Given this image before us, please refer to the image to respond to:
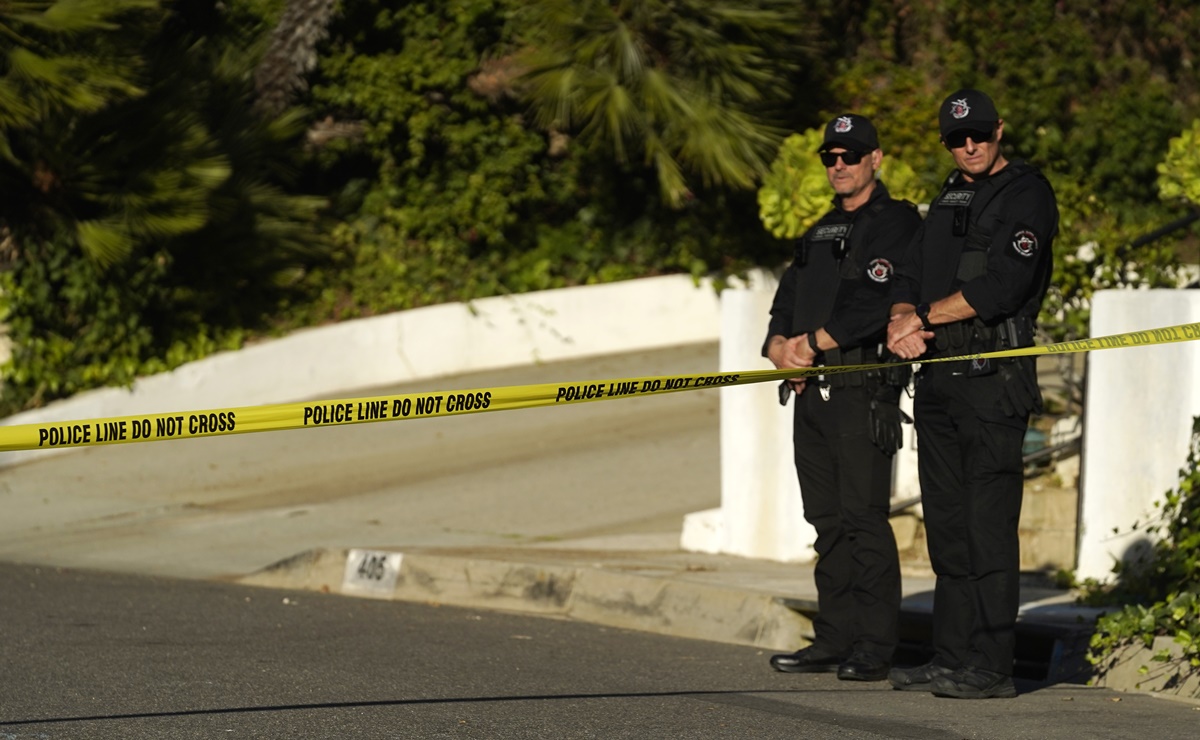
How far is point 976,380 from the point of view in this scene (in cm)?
527

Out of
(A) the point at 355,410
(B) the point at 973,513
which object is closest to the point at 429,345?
(B) the point at 973,513

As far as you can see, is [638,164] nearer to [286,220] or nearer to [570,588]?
[286,220]

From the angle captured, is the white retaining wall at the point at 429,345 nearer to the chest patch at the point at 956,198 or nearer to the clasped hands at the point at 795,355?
the clasped hands at the point at 795,355

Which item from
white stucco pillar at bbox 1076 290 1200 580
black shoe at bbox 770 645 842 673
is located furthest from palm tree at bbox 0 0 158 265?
black shoe at bbox 770 645 842 673

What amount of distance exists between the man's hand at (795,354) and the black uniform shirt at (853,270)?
0.05m

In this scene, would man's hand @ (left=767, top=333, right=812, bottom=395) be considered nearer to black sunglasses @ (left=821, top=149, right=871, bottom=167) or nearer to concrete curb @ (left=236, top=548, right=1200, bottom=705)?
black sunglasses @ (left=821, top=149, right=871, bottom=167)

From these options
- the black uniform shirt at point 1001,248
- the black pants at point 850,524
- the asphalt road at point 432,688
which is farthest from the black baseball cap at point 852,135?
the asphalt road at point 432,688

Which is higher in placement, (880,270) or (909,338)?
(880,270)

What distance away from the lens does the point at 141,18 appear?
12305 millimetres

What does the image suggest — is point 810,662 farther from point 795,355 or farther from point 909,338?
point 909,338

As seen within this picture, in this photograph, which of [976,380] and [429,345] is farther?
[429,345]

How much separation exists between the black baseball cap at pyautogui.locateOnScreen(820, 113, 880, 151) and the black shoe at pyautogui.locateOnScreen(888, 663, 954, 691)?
65.8 inches

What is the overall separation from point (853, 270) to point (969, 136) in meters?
0.62

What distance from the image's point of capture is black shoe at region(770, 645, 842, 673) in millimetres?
5723
